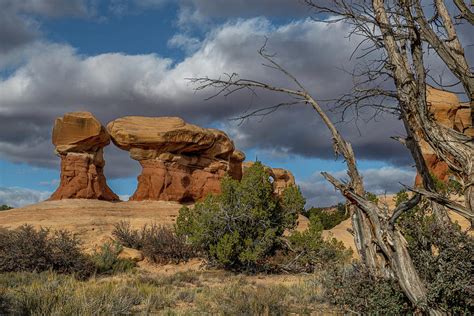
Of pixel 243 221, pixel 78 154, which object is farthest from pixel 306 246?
pixel 78 154

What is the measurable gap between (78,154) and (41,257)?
84.6ft

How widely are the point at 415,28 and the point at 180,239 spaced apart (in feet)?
53.7

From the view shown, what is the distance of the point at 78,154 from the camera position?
40250mm

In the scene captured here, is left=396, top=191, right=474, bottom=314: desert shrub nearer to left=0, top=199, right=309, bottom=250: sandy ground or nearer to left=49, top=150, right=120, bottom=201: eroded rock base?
left=0, top=199, right=309, bottom=250: sandy ground

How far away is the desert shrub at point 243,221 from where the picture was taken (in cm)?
1706

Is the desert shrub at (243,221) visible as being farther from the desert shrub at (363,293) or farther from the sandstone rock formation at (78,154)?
the sandstone rock formation at (78,154)

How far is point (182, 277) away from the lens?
14555 mm

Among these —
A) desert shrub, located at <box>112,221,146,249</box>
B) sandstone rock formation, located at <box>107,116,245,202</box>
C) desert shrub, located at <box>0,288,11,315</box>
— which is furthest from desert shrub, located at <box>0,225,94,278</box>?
sandstone rock formation, located at <box>107,116,245,202</box>

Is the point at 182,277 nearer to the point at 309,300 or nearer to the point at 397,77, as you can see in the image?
the point at 309,300

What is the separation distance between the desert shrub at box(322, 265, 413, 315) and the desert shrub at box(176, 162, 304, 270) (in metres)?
10.8

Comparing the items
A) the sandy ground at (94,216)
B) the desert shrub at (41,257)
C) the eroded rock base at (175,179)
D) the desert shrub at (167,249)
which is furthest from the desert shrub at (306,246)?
the eroded rock base at (175,179)

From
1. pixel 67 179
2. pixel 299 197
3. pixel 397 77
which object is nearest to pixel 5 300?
pixel 397 77

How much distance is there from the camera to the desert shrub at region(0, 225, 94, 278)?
15.4 metres

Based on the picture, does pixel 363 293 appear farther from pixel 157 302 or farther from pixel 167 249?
pixel 167 249
